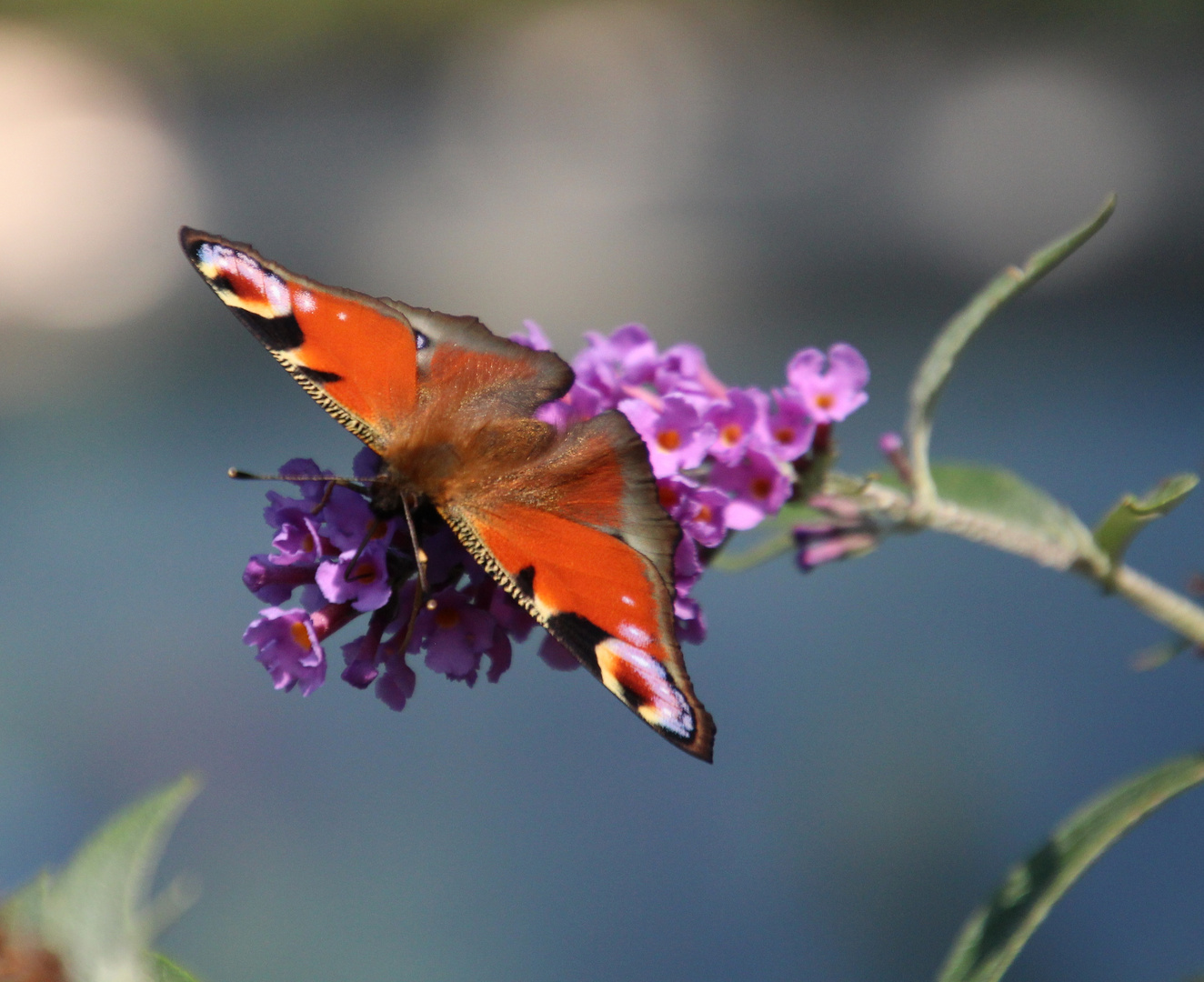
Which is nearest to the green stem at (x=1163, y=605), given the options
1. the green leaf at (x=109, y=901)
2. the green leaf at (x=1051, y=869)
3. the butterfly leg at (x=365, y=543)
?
the green leaf at (x=1051, y=869)

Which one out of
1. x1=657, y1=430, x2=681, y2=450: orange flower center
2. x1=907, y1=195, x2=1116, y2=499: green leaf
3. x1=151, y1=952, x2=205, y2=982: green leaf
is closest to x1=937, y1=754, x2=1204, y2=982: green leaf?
x1=907, y1=195, x2=1116, y2=499: green leaf

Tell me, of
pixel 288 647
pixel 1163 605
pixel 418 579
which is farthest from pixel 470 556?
pixel 1163 605

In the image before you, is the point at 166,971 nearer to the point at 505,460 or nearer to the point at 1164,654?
the point at 505,460

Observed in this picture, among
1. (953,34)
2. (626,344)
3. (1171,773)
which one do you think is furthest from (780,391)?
(953,34)

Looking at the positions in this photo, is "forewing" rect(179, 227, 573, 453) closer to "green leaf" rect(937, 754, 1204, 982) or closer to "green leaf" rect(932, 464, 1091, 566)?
"green leaf" rect(932, 464, 1091, 566)

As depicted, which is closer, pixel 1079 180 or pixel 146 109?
pixel 1079 180

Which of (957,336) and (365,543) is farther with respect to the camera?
(957,336)

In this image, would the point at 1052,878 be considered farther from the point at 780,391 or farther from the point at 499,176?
the point at 499,176
